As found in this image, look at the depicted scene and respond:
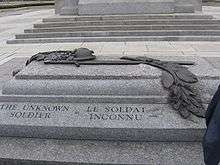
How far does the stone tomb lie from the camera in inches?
150

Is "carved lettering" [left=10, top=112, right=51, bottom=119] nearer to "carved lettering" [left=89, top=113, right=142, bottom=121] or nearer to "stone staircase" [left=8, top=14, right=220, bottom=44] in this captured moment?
"carved lettering" [left=89, top=113, right=142, bottom=121]

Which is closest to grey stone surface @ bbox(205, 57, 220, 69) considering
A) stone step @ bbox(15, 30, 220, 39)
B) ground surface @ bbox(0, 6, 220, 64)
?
ground surface @ bbox(0, 6, 220, 64)

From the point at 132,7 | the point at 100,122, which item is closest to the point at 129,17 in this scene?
the point at 132,7

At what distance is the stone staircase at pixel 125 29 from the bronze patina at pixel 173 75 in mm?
6002

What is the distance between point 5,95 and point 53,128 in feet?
3.15

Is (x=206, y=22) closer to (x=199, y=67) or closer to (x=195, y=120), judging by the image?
(x=199, y=67)

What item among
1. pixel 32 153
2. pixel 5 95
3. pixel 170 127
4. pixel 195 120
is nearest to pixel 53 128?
pixel 32 153

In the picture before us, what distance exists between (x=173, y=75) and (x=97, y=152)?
140 centimetres

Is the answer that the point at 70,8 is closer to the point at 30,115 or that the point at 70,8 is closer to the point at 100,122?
the point at 30,115

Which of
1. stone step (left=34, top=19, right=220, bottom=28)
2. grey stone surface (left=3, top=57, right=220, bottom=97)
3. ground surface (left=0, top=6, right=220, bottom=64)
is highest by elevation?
grey stone surface (left=3, top=57, right=220, bottom=97)

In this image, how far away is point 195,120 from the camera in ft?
12.7

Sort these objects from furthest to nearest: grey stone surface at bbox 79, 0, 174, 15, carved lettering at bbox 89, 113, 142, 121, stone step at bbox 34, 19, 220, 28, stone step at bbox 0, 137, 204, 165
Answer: grey stone surface at bbox 79, 0, 174, 15 < stone step at bbox 34, 19, 220, 28 < carved lettering at bbox 89, 113, 142, 121 < stone step at bbox 0, 137, 204, 165

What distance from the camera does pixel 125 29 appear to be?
37.8 ft

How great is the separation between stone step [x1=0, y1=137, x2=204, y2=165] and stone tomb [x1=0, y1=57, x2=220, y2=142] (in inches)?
3.3
